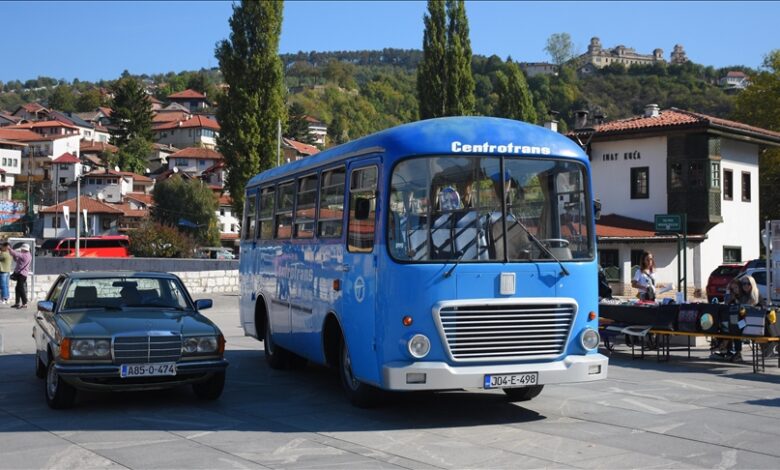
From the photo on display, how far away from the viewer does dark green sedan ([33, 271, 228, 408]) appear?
9.91m

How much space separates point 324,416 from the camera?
10.2 m

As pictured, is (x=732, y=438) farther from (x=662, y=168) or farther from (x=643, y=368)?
(x=662, y=168)

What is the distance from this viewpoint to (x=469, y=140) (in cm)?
971

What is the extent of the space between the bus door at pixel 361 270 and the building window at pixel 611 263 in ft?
111

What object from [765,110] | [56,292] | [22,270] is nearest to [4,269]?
[22,270]

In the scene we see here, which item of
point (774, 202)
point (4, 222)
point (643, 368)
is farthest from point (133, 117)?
point (643, 368)

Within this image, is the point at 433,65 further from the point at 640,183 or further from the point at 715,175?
the point at 715,175

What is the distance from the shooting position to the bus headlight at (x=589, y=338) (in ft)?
31.9

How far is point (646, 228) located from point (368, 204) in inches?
1397

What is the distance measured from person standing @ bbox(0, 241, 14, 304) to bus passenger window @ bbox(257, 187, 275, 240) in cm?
1356

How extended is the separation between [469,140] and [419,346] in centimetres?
220

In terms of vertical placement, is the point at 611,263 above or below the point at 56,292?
below

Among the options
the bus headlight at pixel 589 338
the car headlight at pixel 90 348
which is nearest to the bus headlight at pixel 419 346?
the bus headlight at pixel 589 338

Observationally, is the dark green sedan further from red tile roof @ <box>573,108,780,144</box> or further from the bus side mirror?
red tile roof @ <box>573,108,780,144</box>
